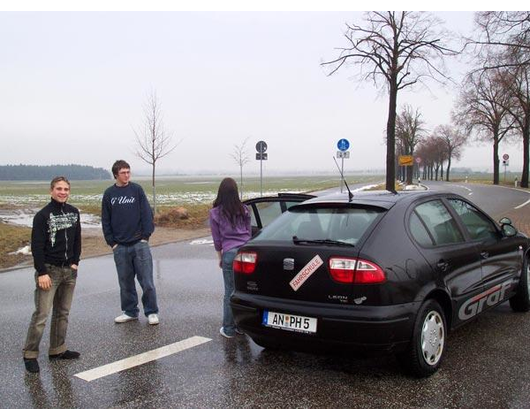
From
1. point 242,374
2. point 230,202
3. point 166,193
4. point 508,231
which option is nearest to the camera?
point 242,374

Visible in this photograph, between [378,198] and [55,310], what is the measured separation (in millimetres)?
3162

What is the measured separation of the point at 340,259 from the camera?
3.85 m

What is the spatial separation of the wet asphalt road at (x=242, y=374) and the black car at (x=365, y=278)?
0.27 m

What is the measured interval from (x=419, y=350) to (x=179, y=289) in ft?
14.4

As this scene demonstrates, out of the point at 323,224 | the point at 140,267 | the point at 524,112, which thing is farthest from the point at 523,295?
the point at 524,112

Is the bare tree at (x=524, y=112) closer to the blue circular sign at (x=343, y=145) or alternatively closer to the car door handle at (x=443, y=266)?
the blue circular sign at (x=343, y=145)

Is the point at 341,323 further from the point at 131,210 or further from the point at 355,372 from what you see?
the point at 131,210

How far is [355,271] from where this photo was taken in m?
3.79

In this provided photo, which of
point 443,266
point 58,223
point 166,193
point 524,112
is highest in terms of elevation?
point 524,112

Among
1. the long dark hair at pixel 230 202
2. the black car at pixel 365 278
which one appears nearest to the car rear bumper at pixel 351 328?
the black car at pixel 365 278

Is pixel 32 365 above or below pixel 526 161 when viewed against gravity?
Result: below

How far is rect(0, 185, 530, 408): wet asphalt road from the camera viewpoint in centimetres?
364

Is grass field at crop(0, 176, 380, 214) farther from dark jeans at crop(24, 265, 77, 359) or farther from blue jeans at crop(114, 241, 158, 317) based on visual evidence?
dark jeans at crop(24, 265, 77, 359)

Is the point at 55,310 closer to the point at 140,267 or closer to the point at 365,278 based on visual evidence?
the point at 140,267
